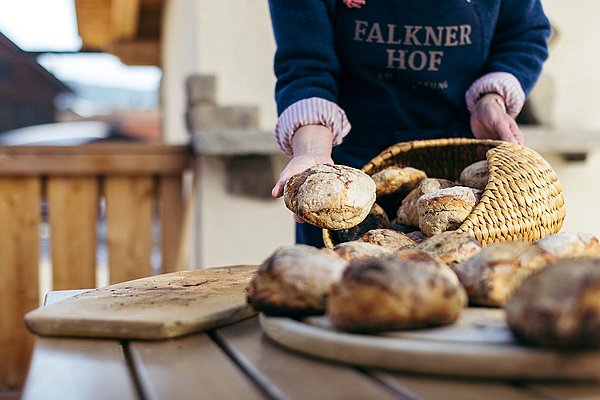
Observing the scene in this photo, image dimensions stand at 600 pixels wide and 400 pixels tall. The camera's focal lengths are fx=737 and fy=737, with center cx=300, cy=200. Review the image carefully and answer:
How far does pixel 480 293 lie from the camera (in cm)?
83

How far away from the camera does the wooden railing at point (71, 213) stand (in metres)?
2.95

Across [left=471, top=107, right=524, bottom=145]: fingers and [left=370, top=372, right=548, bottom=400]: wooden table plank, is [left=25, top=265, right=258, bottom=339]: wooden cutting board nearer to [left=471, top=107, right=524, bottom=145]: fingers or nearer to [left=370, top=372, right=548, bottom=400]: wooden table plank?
[left=370, top=372, right=548, bottom=400]: wooden table plank

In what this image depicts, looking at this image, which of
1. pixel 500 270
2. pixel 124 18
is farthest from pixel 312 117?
pixel 124 18

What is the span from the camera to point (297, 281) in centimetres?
79

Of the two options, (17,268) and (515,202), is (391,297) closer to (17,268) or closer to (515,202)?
(515,202)

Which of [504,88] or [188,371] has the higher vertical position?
[504,88]

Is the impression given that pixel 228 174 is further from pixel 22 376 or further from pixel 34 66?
pixel 34 66

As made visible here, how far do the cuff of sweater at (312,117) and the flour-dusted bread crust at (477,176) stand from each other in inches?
11.2

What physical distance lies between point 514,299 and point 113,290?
0.62 metres

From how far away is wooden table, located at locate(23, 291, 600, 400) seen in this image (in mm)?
638

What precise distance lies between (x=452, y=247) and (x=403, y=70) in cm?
77

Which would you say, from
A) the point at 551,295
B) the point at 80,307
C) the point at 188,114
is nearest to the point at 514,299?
the point at 551,295

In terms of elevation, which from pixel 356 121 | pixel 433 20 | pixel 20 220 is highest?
pixel 433 20

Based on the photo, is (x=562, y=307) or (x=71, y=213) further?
(x=71, y=213)
